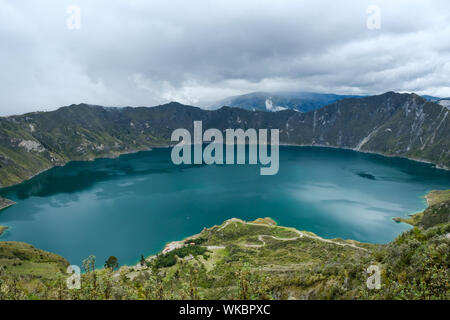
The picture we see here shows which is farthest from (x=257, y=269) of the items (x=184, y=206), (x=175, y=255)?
(x=184, y=206)

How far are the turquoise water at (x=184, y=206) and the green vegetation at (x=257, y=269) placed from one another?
14.5 m

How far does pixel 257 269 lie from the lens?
33719 millimetres

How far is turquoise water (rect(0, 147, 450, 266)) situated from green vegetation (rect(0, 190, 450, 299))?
47.5ft

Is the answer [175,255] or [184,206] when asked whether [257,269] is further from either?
[184,206]

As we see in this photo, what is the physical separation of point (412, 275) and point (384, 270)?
3032 mm

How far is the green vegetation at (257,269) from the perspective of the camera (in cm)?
2214

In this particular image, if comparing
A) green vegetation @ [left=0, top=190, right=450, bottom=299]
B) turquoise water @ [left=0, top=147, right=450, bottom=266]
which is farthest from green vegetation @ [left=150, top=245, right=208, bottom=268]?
turquoise water @ [left=0, top=147, right=450, bottom=266]

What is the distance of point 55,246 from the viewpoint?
294 ft

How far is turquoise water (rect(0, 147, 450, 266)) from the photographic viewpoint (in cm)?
9538

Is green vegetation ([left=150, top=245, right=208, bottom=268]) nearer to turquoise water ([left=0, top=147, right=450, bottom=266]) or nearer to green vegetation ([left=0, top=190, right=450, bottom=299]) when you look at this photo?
green vegetation ([left=0, top=190, right=450, bottom=299])

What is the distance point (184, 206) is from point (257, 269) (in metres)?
99.3

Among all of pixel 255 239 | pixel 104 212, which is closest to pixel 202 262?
pixel 255 239
